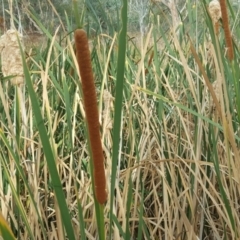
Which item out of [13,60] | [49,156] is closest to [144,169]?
[13,60]

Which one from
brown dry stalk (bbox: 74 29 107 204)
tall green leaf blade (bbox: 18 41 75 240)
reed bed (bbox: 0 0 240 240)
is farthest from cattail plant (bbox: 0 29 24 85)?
brown dry stalk (bbox: 74 29 107 204)

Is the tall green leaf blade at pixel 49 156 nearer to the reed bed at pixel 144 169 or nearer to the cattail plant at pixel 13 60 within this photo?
the reed bed at pixel 144 169

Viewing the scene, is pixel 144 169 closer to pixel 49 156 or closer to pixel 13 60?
pixel 13 60

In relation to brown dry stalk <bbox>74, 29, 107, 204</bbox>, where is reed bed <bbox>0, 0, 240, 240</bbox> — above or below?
below

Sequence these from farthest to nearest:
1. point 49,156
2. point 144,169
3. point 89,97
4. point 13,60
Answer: point 144,169, point 13,60, point 49,156, point 89,97

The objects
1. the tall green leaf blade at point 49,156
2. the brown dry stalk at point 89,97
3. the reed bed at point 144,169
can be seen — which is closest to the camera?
the brown dry stalk at point 89,97

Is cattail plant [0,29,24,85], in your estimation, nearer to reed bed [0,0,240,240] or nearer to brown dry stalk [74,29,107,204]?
reed bed [0,0,240,240]

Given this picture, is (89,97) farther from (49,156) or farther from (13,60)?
(13,60)

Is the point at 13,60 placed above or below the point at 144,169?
above

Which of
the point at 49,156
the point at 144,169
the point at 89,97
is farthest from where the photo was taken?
the point at 144,169

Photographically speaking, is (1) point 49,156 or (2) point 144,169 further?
(2) point 144,169

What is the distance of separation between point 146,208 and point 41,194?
0.66ft

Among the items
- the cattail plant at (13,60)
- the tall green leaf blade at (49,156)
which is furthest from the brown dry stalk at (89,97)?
the cattail plant at (13,60)

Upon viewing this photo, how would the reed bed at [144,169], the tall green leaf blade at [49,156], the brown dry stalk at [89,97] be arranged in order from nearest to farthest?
1. the brown dry stalk at [89,97]
2. the tall green leaf blade at [49,156]
3. the reed bed at [144,169]
